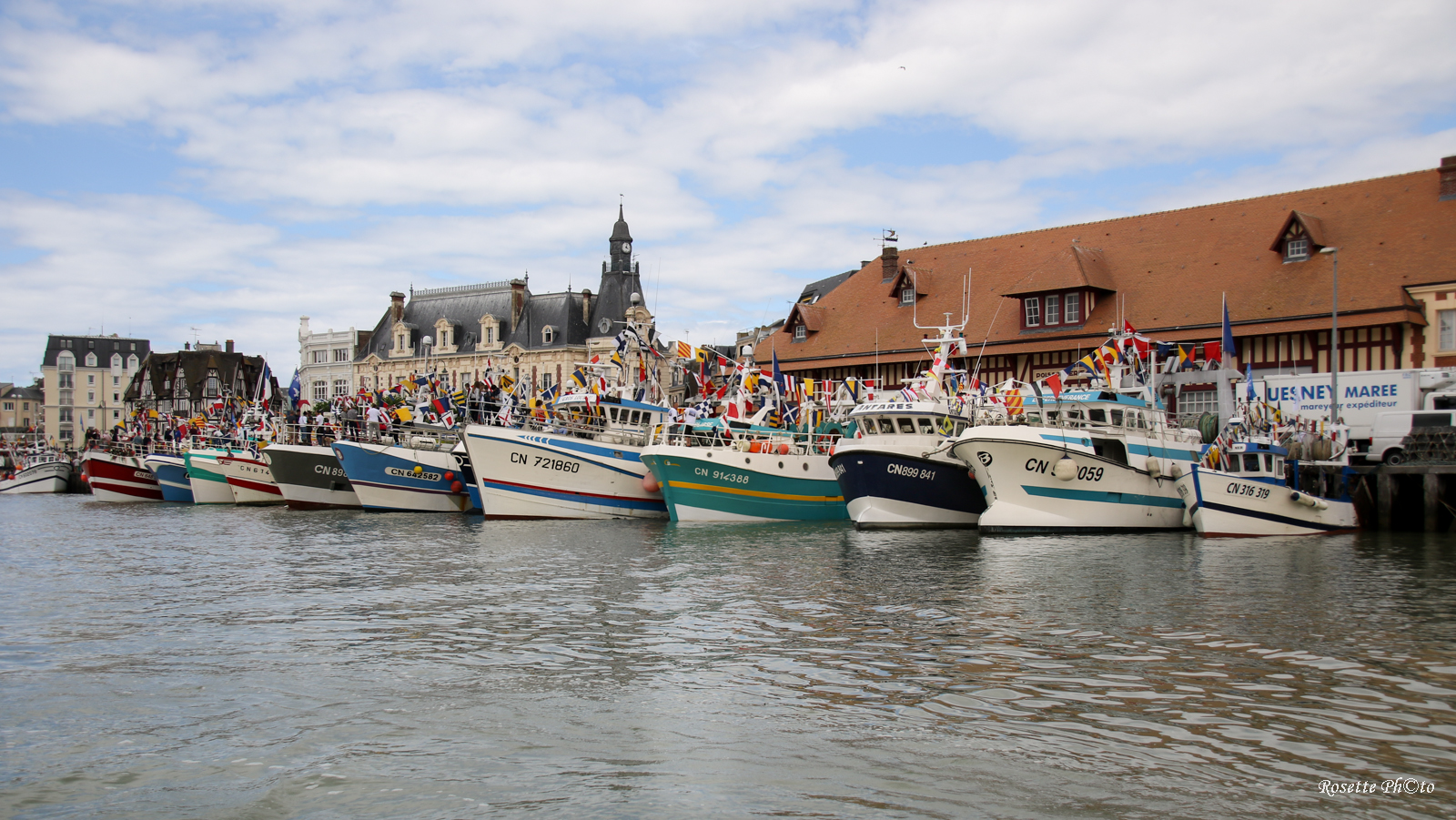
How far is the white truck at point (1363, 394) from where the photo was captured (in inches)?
1284

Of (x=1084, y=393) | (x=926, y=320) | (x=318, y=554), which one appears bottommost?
(x=318, y=554)

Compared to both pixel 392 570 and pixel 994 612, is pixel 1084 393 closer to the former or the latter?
pixel 994 612

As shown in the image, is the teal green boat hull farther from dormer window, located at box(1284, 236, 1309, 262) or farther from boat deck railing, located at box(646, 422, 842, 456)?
dormer window, located at box(1284, 236, 1309, 262)

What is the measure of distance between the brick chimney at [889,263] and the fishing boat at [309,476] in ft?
88.4

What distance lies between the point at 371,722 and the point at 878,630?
668 cm

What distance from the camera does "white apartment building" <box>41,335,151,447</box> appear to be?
13400 cm

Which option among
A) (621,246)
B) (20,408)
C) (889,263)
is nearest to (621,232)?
(621,246)

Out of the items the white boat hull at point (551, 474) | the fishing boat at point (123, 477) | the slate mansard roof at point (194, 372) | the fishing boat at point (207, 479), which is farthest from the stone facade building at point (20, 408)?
the white boat hull at point (551, 474)

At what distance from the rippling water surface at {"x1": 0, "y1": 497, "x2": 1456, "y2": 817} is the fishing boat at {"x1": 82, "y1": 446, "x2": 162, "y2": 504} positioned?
42748mm

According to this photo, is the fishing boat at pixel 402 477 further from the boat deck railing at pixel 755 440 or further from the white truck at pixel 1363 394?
the white truck at pixel 1363 394

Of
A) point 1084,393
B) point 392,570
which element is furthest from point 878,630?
point 1084,393

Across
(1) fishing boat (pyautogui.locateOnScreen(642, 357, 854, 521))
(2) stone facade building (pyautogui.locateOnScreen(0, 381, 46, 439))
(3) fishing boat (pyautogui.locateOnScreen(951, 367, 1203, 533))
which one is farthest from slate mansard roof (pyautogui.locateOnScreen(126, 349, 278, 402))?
(3) fishing boat (pyautogui.locateOnScreen(951, 367, 1203, 533))

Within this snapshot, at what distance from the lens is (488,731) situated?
9570 mm

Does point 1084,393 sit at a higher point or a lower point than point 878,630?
higher
